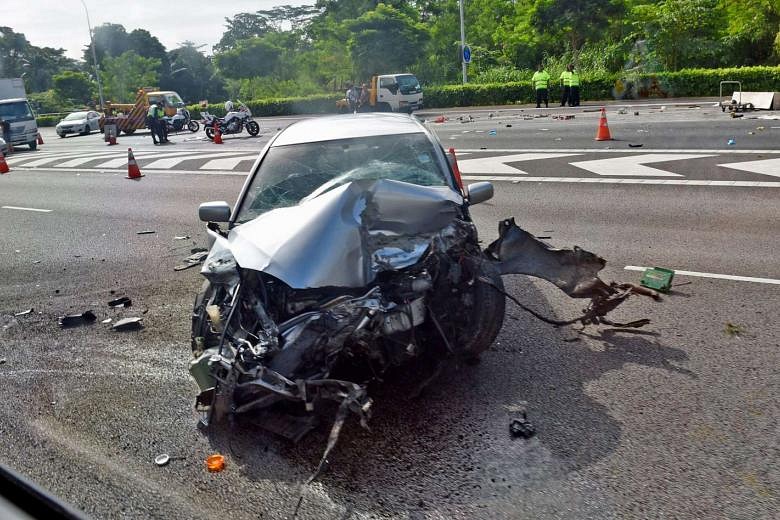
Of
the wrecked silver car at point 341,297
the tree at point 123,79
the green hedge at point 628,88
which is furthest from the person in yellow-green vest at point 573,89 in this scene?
the tree at point 123,79

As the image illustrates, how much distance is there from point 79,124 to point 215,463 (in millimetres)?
43467

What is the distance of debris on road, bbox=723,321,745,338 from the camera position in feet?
17.2

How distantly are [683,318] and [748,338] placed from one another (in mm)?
592

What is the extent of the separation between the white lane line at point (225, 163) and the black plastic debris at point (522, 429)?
593 inches

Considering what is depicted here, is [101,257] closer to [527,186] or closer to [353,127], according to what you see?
[353,127]

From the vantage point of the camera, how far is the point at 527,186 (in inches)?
481

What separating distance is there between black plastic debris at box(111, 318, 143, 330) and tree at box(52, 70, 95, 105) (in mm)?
83221

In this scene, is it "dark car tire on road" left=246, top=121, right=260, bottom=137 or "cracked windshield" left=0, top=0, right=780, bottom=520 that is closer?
"cracked windshield" left=0, top=0, right=780, bottom=520

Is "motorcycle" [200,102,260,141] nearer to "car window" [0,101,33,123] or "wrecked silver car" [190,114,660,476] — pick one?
"car window" [0,101,33,123]

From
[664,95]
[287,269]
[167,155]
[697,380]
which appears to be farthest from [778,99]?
[287,269]

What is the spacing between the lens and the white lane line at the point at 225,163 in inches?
727

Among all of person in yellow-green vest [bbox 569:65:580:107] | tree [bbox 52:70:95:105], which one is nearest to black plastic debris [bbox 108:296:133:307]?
person in yellow-green vest [bbox 569:65:580:107]

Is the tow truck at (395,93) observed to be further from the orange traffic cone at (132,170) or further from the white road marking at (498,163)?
the white road marking at (498,163)

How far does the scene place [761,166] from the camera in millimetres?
11852
